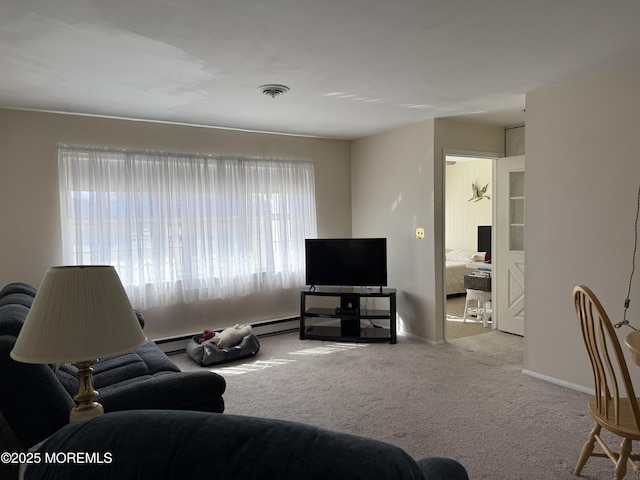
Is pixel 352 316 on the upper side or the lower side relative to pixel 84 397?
lower

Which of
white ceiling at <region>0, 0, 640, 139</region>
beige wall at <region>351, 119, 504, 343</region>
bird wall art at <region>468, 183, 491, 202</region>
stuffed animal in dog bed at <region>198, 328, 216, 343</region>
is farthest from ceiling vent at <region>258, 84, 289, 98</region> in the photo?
bird wall art at <region>468, 183, 491, 202</region>

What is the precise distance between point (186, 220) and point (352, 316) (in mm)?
2178

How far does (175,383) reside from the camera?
7.78 feet

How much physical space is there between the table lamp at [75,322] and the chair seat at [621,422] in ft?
6.90

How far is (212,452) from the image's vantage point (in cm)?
80

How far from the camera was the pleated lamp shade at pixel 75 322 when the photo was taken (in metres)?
1.44

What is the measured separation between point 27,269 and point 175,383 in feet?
8.36

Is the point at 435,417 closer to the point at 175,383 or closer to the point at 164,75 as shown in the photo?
the point at 175,383

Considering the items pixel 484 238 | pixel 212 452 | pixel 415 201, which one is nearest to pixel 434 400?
pixel 415 201

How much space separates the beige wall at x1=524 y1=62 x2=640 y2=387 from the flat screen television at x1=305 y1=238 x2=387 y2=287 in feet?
5.67

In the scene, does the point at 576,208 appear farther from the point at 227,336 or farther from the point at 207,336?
the point at 207,336

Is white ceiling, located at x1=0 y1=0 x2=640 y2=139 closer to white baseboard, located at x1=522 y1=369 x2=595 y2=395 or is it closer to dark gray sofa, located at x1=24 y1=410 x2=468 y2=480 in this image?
dark gray sofa, located at x1=24 y1=410 x2=468 y2=480

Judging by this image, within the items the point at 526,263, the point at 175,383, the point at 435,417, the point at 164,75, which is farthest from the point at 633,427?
the point at 164,75

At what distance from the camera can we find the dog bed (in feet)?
14.3
